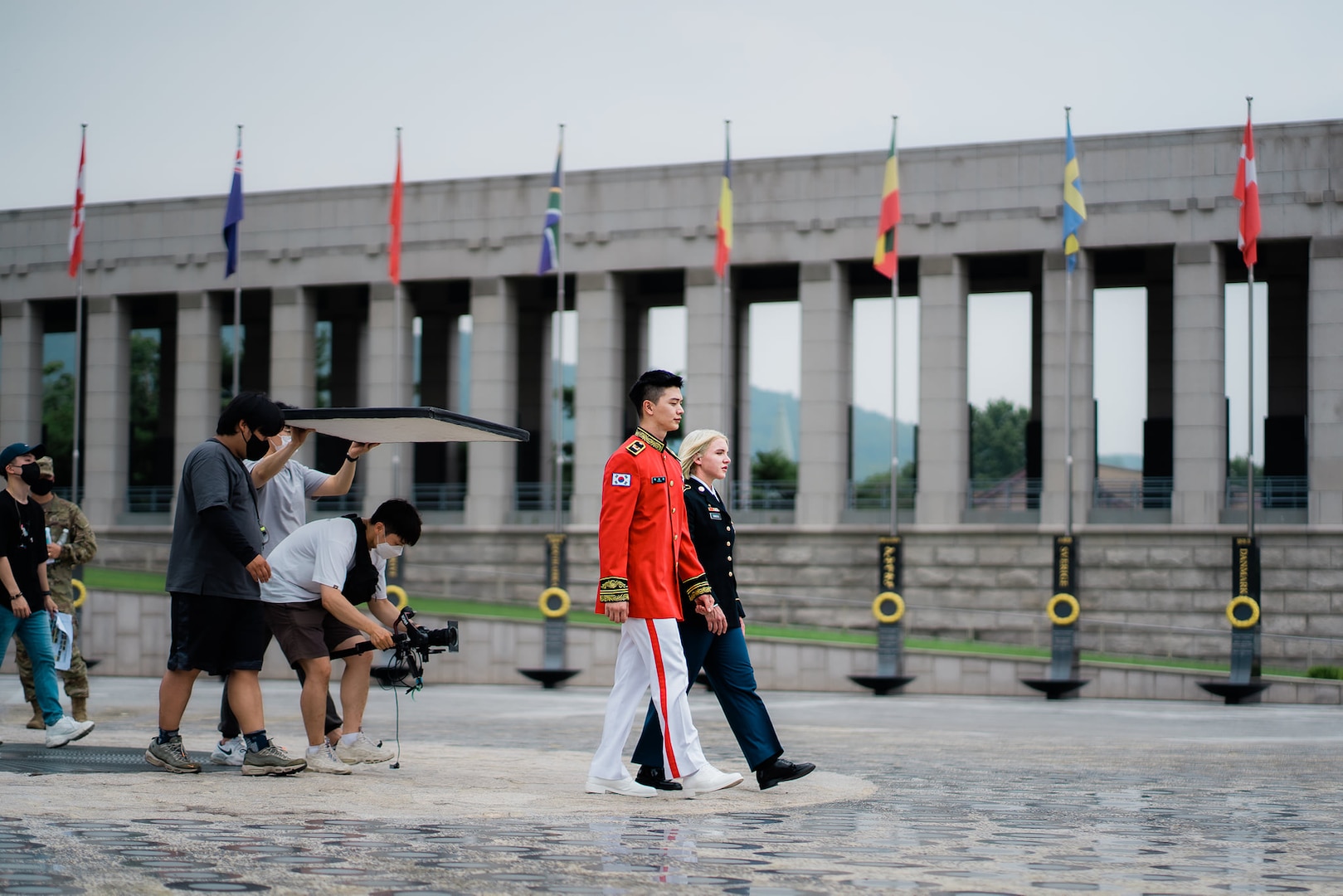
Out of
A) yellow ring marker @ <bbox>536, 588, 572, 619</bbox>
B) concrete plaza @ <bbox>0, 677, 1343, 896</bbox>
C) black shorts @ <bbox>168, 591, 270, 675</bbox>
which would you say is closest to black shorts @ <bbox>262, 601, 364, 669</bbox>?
black shorts @ <bbox>168, 591, 270, 675</bbox>

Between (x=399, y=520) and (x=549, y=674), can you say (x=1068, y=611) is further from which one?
(x=399, y=520)

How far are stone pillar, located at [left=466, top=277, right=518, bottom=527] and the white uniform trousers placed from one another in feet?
81.4

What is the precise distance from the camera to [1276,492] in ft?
96.7

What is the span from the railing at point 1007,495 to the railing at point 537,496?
805 centimetres

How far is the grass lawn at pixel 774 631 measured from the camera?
25.9 meters

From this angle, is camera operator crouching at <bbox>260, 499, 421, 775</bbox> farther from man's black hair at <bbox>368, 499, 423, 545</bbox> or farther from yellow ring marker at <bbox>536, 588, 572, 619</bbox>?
yellow ring marker at <bbox>536, 588, 572, 619</bbox>

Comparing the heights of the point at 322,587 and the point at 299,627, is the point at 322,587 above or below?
above

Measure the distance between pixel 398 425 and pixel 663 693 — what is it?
2.07 m

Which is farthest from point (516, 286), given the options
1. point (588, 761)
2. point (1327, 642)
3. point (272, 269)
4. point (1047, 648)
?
point (588, 761)

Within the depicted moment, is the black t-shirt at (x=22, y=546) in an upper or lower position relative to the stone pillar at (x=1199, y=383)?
lower

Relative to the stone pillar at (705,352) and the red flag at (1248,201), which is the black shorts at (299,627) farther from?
the stone pillar at (705,352)

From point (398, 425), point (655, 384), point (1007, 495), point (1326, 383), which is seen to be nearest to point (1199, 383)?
point (1326, 383)

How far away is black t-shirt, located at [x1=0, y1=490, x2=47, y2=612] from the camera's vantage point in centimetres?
1088

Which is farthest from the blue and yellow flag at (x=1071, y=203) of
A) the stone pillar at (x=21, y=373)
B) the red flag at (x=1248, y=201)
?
the stone pillar at (x=21, y=373)
